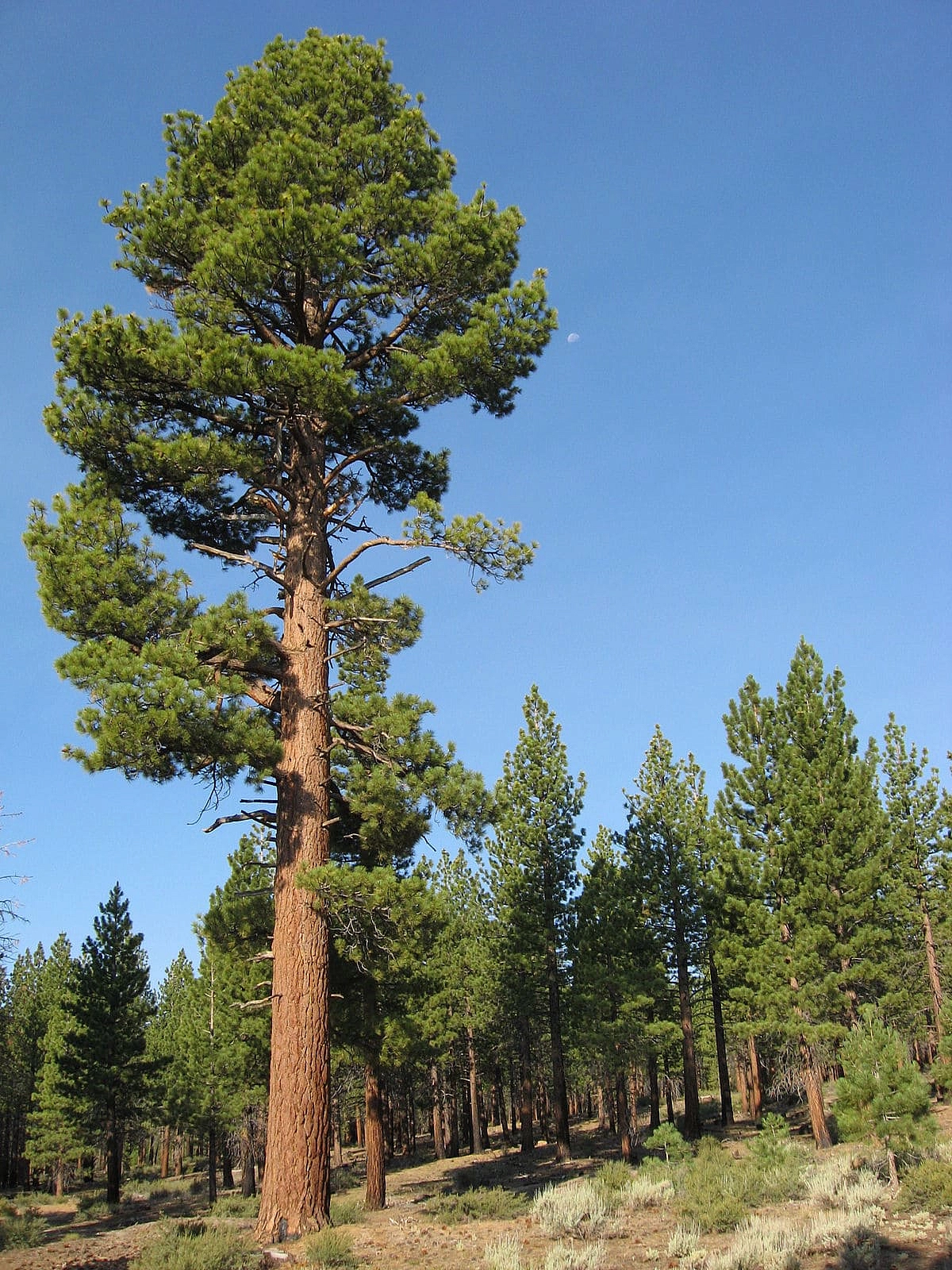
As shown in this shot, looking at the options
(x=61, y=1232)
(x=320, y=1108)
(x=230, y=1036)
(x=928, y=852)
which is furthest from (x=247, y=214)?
(x=928, y=852)

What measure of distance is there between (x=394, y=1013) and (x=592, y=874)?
14.2 m

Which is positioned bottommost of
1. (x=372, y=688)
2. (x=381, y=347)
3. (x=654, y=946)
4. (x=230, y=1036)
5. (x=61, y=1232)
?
(x=61, y=1232)

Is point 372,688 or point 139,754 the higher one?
point 372,688

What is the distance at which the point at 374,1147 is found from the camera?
1800cm

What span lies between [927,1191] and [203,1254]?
338 inches

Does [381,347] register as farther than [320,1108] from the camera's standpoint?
Yes

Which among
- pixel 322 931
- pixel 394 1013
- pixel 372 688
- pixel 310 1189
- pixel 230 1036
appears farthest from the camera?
pixel 230 1036

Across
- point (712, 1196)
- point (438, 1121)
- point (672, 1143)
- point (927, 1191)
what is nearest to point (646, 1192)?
point (712, 1196)

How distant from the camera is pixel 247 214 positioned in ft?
29.3

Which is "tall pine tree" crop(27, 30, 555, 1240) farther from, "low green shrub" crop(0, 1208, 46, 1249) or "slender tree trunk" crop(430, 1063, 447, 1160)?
"slender tree trunk" crop(430, 1063, 447, 1160)

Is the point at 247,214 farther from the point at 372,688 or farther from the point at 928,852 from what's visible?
the point at 928,852

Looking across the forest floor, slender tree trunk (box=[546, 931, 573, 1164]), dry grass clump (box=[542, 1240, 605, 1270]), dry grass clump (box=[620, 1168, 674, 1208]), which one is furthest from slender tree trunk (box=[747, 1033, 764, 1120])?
dry grass clump (box=[542, 1240, 605, 1270])

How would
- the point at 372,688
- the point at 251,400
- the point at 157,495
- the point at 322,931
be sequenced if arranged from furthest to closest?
1. the point at 372,688
2. the point at 157,495
3. the point at 251,400
4. the point at 322,931

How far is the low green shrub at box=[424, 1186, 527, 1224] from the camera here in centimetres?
1002
